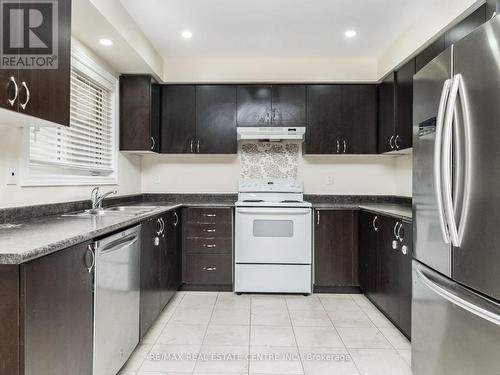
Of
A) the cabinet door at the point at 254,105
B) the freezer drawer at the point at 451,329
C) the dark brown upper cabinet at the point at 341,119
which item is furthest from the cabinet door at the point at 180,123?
the freezer drawer at the point at 451,329

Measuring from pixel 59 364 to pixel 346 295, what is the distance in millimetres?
2760

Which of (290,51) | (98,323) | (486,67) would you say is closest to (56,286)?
(98,323)

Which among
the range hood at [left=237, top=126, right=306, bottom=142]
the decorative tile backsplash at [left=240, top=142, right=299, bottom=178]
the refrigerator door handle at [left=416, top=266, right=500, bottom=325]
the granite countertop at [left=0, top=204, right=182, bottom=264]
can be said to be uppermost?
the range hood at [left=237, top=126, right=306, bottom=142]

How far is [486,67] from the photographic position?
120 centimetres

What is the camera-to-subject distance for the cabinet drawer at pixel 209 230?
3387 millimetres

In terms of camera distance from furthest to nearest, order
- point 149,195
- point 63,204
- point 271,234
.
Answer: point 149,195 < point 271,234 < point 63,204

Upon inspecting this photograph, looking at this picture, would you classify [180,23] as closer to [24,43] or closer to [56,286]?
[24,43]

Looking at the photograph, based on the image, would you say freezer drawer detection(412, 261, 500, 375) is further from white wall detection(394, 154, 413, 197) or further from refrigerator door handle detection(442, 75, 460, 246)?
white wall detection(394, 154, 413, 197)

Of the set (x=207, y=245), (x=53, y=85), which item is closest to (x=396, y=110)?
(x=207, y=245)

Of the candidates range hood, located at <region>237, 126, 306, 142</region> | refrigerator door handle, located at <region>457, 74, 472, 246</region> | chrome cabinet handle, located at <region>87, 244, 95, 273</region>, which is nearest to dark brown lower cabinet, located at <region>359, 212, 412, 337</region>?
refrigerator door handle, located at <region>457, 74, 472, 246</region>

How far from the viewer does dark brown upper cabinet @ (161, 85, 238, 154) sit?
3607mm

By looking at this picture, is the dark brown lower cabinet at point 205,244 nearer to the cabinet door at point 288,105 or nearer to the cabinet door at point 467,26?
the cabinet door at point 288,105

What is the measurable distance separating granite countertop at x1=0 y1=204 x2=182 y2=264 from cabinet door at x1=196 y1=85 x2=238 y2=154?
1758 millimetres

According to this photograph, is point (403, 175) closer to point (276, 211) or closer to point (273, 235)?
point (276, 211)
